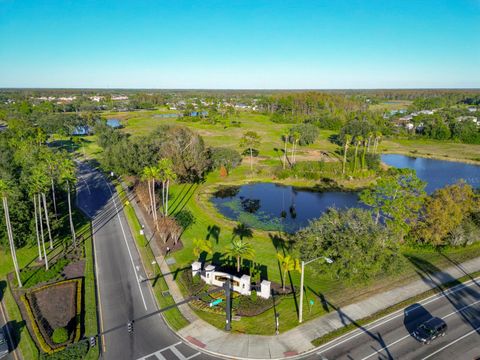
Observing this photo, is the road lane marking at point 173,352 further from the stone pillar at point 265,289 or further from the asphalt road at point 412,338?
the asphalt road at point 412,338

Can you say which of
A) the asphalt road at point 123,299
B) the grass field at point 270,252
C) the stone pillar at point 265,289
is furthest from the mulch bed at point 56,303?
the stone pillar at point 265,289

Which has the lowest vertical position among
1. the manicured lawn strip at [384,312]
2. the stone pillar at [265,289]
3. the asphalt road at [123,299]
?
the manicured lawn strip at [384,312]

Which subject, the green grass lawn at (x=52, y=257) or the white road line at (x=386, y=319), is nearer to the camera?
the green grass lawn at (x=52, y=257)

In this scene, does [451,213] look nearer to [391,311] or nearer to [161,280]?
[391,311]

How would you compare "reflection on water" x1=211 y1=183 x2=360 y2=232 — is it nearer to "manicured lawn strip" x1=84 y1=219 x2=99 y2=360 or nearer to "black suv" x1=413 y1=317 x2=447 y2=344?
"manicured lawn strip" x1=84 y1=219 x2=99 y2=360

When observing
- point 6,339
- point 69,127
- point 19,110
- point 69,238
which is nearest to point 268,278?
point 6,339

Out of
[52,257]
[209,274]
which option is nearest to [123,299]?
[209,274]

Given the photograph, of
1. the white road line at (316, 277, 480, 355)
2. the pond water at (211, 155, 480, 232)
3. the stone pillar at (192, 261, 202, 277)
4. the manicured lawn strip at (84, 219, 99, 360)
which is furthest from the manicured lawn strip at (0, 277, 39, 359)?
the pond water at (211, 155, 480, 232)
